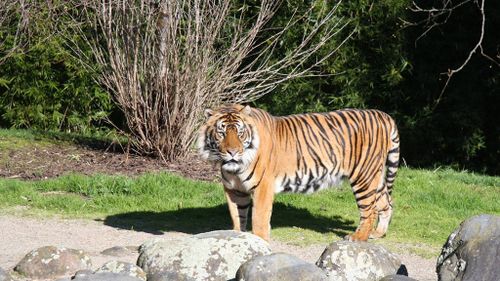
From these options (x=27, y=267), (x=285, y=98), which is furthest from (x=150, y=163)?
(x=27, y=267)

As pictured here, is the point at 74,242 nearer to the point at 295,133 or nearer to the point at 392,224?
the point at 295,133

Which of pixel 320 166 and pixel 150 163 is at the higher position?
pixel 320 166

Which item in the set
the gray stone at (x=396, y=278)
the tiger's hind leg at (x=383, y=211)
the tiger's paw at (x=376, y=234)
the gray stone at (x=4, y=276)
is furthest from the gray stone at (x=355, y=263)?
the gray stone at (x=4, y=276)

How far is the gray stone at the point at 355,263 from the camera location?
6.70 metres

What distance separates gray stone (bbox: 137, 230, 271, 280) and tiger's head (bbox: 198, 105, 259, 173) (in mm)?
1068

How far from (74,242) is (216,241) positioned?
198cm

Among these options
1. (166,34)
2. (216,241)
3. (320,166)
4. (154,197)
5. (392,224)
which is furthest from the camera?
(166,34)

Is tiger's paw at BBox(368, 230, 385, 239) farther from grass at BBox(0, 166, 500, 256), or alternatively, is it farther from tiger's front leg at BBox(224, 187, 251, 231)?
tiger's front leg at BBox(224, 187, 251, 231)

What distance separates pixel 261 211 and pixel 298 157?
73cm

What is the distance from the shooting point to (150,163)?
38.4 feet

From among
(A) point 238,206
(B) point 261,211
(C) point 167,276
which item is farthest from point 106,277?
(A) point 238,206

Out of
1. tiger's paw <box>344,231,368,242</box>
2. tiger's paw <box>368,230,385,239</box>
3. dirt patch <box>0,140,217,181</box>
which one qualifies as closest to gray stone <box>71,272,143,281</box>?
tiger's paw <box>344,231,368,242</box>

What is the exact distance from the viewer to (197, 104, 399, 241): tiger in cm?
812

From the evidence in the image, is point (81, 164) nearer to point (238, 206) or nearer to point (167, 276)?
point (238, 206)
